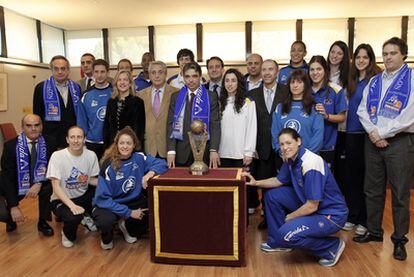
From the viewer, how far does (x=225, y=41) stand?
8.20m

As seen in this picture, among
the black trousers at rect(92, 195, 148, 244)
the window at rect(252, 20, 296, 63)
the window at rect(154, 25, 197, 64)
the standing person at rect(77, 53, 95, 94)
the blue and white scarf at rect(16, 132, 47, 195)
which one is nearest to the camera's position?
the black trousers at rect(92, 195, 148, 244)

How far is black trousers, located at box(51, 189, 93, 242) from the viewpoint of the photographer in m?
A: 2.72

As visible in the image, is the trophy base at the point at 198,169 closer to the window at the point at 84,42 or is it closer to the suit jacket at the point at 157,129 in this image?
the suit jacket at the point at 157,129

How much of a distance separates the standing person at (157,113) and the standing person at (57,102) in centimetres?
83

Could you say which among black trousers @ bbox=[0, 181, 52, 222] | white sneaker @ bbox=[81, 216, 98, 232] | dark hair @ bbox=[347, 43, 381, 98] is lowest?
white sneaker @ bbox=[81, 216, 98, 232]

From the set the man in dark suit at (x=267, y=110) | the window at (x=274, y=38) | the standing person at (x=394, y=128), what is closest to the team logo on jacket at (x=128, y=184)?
the man in dark suit at (x=267, y=110)

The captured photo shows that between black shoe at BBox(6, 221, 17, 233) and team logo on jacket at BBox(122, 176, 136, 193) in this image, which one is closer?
team logo on jacket at BBox(122, 176, 136, 193)

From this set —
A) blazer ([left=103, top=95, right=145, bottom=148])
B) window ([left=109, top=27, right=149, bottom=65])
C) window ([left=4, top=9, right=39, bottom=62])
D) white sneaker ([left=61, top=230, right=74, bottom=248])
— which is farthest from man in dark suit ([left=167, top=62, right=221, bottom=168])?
window ([left=109, top=27, right=149, bottom=65])

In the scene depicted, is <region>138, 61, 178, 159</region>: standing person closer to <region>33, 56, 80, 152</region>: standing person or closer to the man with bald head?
<region>33, 56, 80, 152</region>: standing person

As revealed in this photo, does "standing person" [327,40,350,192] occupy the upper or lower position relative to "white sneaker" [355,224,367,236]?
upper

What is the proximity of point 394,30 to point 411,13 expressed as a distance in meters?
0.47

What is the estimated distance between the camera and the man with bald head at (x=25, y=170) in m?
2.96

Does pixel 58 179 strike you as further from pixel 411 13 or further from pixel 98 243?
pixel 411 13

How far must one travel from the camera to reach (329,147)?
2902mm
